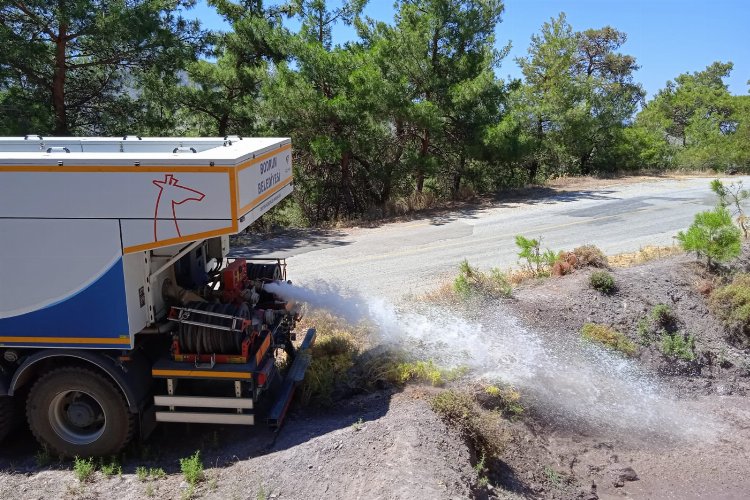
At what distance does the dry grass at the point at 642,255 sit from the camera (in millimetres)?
12165

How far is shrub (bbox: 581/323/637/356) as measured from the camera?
8867 millimetres

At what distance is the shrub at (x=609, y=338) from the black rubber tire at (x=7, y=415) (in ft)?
24.1

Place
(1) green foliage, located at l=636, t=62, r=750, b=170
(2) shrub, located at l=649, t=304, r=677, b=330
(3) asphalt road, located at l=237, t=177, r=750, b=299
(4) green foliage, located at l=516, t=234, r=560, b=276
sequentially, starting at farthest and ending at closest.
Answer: (1) green foliage, located at l=636, t=62, r=750, b=170
(3) asphalt road, located at l=237, t=177, r=750, b=299
(4) green foliage, located at l=516, t=234, r=560, b=276
(2) shrub, located at l=649, t=304, r=677, b=330

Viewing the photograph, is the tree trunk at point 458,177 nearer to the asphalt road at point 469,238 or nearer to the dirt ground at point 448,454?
the asphalt road at point 469,238

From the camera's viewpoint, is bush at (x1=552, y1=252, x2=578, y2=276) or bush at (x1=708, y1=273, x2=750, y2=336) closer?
bush at (x1=708, y1=273, x2=750, y2=336)

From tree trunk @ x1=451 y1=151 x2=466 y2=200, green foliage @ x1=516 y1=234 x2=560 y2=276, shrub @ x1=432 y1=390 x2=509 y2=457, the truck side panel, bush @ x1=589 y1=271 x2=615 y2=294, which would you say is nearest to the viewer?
the truck side panel

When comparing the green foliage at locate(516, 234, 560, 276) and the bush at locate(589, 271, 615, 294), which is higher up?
the green foliage at locate(516, 234, 560, 276)

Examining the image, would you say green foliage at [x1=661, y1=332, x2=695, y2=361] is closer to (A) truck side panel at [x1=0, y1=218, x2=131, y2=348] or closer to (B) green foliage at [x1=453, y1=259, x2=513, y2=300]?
(B) green foliage at [x1=453, y1=259, x2=513, y2=300]

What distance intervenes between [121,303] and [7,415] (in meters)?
1.97

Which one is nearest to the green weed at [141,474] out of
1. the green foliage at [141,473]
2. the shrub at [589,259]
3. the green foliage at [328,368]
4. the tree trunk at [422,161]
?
the green foliage at [141,473]

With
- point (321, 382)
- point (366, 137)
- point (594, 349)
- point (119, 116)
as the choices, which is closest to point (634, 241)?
point (594, 349)

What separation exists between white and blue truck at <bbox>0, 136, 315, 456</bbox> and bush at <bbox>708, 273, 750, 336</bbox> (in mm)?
7307

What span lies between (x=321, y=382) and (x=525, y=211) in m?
13.7

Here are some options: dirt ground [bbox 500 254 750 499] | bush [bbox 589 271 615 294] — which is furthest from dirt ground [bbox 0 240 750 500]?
bush [bbox 589 271 615 294]
